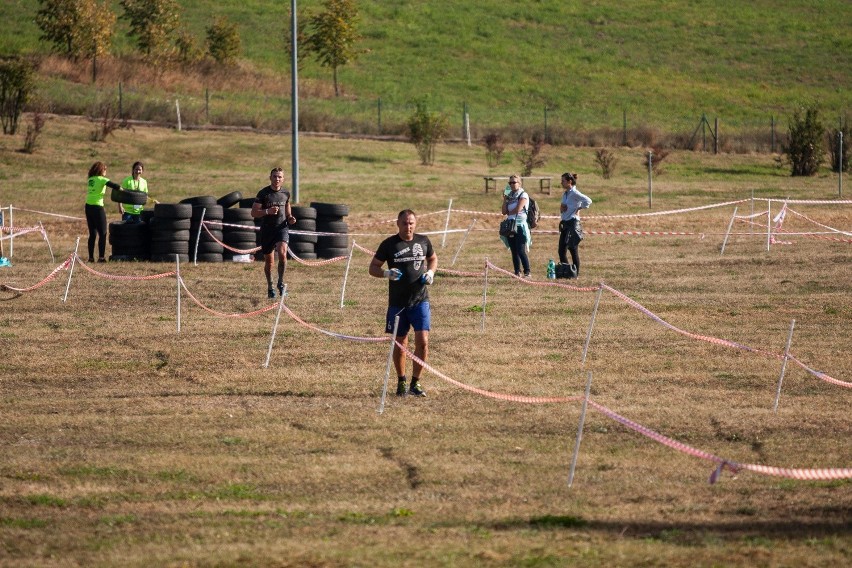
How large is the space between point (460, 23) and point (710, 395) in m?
74.7

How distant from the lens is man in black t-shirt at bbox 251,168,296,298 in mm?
19266

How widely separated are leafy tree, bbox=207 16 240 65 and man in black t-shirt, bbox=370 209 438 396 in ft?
185

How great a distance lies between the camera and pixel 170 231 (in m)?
24.5

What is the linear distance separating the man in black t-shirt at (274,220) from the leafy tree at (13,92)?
25.2m

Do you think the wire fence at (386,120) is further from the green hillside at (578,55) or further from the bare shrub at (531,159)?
the bare shrub at (531,159)

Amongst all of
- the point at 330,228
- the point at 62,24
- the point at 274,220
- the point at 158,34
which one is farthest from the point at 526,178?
the point at 158,34

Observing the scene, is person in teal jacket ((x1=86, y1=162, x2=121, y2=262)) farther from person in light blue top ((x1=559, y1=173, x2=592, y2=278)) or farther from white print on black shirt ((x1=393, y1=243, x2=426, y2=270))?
white print on black shirt ((x1=393, y1=243, x2=426, y2=270))

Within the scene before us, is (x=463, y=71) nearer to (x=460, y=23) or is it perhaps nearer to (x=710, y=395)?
(x=460, y=23)

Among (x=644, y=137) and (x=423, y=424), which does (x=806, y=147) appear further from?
(x=423, y=424)

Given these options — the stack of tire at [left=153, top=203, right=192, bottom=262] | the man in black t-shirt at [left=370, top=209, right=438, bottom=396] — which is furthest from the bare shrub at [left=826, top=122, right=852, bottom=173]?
the man in black t-shirt at [left=370, top=209, right=438, bottom=396]

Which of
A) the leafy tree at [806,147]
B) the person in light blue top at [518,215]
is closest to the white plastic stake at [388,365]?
the person in light blue top at [518,215]

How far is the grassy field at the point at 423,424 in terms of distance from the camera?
8102mm

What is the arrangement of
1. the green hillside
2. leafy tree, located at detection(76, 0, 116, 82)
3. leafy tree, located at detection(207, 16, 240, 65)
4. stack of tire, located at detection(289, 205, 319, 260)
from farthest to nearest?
the green hillside
leafy tree, located at detection(207, 16, 240, 65)
leafy tree, located at detection(76, 0, 116, 82)
stack of tire, located at detection(289, 205, 319, 260)

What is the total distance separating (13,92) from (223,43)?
2673cm
